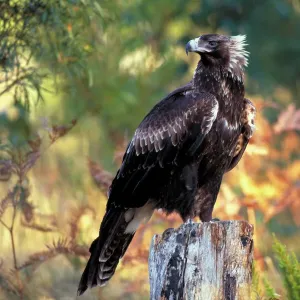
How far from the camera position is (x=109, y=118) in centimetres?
1590

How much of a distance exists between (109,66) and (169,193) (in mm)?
8618

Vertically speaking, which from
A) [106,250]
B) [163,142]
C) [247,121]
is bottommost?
[106,250]

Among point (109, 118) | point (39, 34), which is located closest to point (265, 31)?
point (109, 118)

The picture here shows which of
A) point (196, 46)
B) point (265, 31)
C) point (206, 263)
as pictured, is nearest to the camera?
point (206, 263)

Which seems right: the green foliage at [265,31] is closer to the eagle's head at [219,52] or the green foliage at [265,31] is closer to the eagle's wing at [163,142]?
the eagle's head at [219,52]

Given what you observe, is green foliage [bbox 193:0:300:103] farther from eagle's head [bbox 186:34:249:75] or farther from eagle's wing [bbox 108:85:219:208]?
eagle's wing [bbox 108:85:219:208]

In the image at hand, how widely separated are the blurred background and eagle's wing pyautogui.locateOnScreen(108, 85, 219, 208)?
1.26 metres

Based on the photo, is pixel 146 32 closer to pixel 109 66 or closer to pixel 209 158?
pixel 109 66

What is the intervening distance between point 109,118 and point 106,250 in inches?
342

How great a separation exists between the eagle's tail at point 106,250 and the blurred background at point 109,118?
0.99 metres

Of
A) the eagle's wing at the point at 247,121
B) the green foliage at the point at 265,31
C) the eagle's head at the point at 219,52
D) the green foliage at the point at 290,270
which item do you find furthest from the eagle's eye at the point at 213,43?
the green foliage at the point at 265,31

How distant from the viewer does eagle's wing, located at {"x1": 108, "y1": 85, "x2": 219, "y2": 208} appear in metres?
7.01

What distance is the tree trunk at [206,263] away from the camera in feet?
18.6

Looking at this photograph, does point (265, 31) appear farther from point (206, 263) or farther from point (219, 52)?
point (206, 263)
